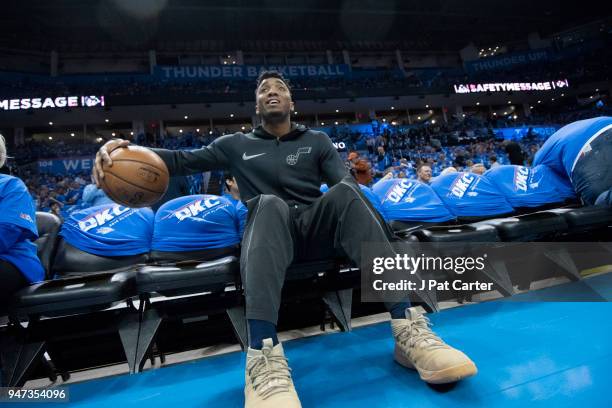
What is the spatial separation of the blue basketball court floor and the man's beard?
1109 mm

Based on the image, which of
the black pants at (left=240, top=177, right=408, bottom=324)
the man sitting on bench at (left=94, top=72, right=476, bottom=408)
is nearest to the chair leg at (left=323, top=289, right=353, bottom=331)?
the man sitting on bench at (left=94, top=72, right=476, bottom=408)

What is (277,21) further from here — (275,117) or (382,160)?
(275,117)

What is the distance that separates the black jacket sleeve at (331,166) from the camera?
157 centimetres

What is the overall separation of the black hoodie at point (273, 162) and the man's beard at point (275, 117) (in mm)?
68

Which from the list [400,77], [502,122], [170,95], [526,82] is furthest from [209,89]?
[526,82]

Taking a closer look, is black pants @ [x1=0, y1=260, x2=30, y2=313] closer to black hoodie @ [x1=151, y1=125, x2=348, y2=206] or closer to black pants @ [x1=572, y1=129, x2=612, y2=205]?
black hoodie @ [x1=151, y1=125, x2=348, y2=206]

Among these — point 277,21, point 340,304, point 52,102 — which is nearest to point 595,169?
point 340,304

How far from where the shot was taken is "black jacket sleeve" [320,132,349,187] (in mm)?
1566

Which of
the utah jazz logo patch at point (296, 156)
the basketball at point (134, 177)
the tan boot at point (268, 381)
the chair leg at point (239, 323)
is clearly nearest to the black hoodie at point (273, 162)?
the utah jazz logo patch at point (296, 156)

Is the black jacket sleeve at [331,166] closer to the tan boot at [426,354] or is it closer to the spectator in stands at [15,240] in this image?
the tan boot at [426,354]

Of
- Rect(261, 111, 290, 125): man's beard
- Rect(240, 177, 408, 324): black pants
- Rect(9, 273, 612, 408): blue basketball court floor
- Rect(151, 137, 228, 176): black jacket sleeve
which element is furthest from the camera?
Rect(261, 111, 290, 125): man's beard

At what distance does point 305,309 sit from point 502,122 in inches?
855

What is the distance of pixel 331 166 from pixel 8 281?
1.47m

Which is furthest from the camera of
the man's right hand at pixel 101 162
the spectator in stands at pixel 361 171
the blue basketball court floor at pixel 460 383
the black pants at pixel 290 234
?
the spectator in stands at pixel 361 171
